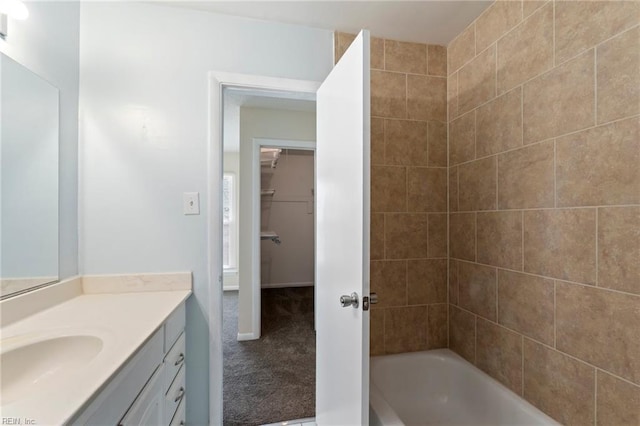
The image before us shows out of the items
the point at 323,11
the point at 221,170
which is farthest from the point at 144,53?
the point at 323,11

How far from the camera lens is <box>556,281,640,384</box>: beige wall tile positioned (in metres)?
0.94

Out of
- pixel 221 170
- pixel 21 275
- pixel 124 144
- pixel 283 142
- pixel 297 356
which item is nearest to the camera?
pixel 21 275

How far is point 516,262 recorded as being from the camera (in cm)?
138

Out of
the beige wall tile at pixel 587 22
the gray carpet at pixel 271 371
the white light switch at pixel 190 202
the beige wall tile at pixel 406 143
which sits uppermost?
the beige wall tile at pixel 587 22

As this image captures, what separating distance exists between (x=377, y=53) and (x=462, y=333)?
5.88 feet

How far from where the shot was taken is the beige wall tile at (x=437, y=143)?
72.3 inches

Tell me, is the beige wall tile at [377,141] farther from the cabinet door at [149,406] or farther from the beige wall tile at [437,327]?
the cabinet door at [149,406]

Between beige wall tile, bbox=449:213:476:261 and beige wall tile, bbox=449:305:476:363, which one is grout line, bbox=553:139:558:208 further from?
beige wall tile, bbox=449:305:476:363

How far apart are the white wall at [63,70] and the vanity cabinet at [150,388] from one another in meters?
0.65

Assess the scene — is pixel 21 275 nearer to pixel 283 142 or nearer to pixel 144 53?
pixel 144 53

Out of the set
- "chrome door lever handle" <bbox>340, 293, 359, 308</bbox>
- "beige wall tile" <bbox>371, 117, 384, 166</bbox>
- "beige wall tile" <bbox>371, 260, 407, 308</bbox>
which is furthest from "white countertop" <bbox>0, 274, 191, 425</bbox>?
"beige wall tile" <bbox>371, 117, 384, 166</bbox>

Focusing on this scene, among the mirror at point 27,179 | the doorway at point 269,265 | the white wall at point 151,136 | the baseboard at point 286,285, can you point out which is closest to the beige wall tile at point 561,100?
the doorway at point 269,265

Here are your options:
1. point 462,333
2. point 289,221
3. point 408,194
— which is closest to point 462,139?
point 408,194

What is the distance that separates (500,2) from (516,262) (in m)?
1.31
